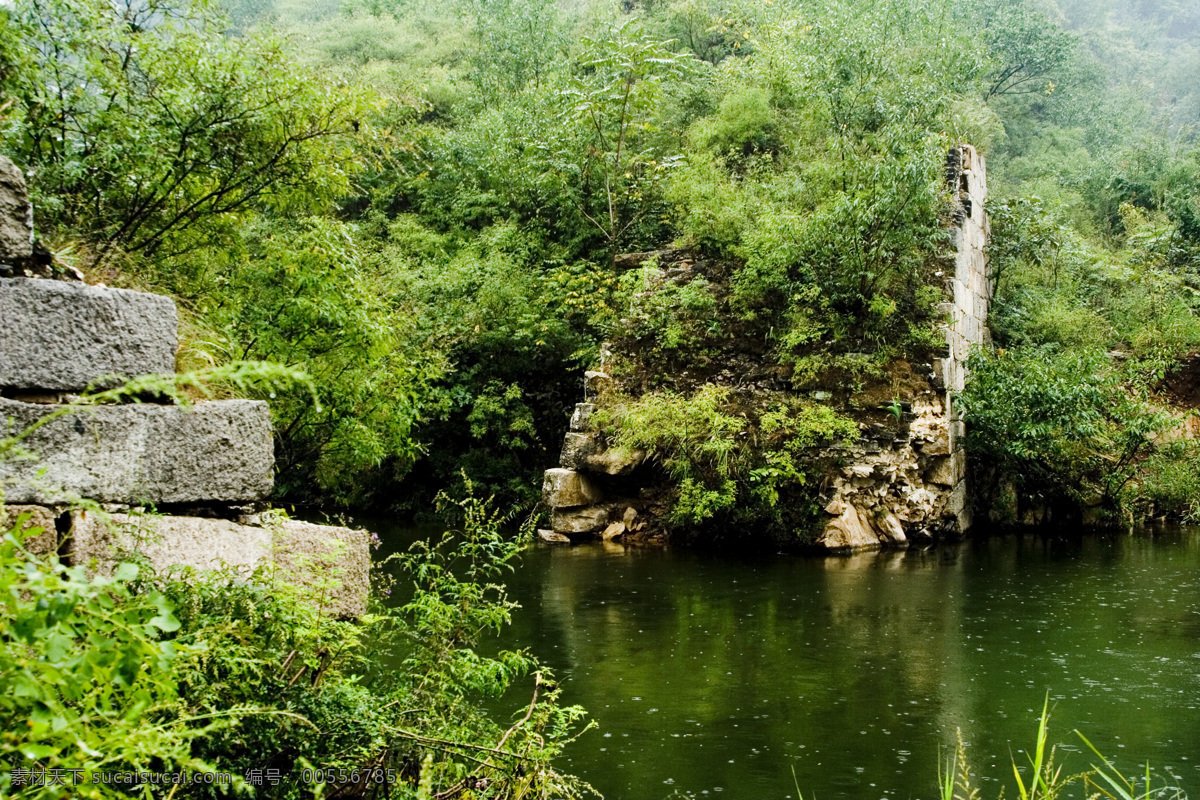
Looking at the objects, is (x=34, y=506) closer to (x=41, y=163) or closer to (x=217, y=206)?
(x=41, y=163)

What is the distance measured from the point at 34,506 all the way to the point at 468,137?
20.6m

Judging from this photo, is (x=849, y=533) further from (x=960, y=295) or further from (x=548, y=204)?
(x=548, y=204)

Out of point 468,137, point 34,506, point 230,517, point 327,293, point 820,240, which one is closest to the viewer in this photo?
point 34,506

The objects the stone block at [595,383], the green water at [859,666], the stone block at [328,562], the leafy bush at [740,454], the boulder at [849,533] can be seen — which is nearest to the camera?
the stone block at [328,562]

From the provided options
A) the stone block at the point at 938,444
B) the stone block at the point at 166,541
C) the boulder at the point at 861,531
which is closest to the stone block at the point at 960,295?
the stone block at the point at 938,444

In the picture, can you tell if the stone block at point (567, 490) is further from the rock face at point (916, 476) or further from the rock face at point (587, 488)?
the rock face at point (916, 476)

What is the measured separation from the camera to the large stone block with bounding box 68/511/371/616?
3.44 m

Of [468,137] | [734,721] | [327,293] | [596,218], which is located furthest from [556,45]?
[734,721]

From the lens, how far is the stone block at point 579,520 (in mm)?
16125

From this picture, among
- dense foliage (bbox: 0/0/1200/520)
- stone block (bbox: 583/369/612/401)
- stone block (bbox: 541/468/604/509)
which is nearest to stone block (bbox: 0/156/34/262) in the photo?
dense foliage (bbox: 0/0/1200/520)

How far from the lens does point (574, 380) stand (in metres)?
20.1

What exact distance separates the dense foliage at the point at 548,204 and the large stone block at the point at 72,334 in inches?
144

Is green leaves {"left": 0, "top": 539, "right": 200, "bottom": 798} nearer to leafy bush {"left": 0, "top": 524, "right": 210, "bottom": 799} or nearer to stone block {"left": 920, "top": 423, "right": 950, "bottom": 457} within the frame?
leafy bush {"left": 0, "top": 524, "right": 210, "bottom": 799}

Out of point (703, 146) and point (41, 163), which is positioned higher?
point (703, 146)
